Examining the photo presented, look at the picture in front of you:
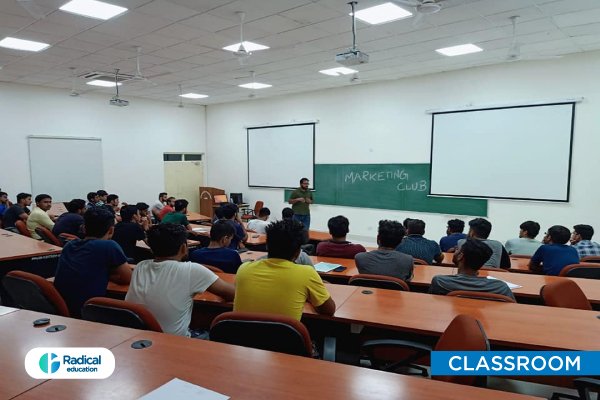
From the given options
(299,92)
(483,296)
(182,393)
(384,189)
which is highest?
(299,92)

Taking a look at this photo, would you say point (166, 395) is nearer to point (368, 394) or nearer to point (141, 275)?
point (368, 394)

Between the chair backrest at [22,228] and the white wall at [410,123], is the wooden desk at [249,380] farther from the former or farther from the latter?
the white wall at [410,123]

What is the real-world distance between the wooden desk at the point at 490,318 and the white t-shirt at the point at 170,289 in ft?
2.64

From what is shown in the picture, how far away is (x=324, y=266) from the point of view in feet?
11.4

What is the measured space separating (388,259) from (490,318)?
97cm

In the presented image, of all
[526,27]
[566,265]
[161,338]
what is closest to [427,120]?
[526,27]

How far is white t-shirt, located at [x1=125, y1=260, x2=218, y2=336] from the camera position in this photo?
6.61ft

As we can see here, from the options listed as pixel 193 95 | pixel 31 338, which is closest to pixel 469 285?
pixel 31 338

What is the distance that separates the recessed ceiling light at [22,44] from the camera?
5.16m

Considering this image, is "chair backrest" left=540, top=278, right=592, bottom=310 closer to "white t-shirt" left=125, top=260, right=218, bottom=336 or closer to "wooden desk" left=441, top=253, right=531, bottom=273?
"wooden desk" left=441, top=253, right=531, bottom=273

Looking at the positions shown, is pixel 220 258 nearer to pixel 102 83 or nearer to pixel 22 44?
pixel 22 44

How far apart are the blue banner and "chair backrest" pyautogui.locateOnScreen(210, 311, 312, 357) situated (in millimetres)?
533

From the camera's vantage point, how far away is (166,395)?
1.16 metres

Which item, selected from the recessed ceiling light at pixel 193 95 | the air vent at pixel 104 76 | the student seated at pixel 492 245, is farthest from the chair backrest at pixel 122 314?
the recessed ceiling light at pixel 193 95
